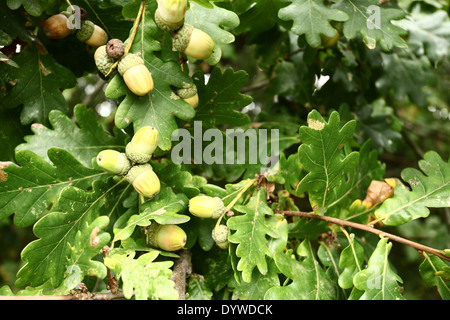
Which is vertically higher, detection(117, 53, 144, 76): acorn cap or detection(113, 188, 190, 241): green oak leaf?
detection(117, 53, 144, 76): acorn cap

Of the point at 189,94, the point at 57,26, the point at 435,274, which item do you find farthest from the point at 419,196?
the point at 57,26

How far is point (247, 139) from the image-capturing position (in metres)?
1.13

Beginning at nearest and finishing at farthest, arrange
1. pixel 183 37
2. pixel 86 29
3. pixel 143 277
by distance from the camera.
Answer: pixel 143 277 < pixel 183 37 < pixel 86 29

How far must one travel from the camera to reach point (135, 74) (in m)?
0.76

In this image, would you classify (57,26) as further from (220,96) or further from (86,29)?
(220,96)

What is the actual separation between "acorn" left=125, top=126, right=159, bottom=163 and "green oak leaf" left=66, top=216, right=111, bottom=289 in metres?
0.13

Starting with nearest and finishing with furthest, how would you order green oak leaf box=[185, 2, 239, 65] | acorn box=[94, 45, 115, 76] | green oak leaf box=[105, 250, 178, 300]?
green oak leaf box=[105, 250, 178, 300] < acorn box=[94, 45, 115, 76] < green oak leaf box=[185, 2, 239, 65]

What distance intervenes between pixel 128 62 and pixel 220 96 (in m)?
0.27

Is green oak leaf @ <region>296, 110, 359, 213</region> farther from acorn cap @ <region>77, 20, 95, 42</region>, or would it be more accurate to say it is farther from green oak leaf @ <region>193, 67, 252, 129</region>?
acorn cap @ <region>77, 20, 95, 42</region>

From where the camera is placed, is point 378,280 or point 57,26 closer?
point 378,280

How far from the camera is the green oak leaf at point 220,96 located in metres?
0.95

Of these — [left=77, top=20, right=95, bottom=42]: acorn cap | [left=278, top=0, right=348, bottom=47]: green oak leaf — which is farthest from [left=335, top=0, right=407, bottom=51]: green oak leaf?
[left=77, top=20, right=95, bottom=42]: acorn cap

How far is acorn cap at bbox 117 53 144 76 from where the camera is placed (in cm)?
76
